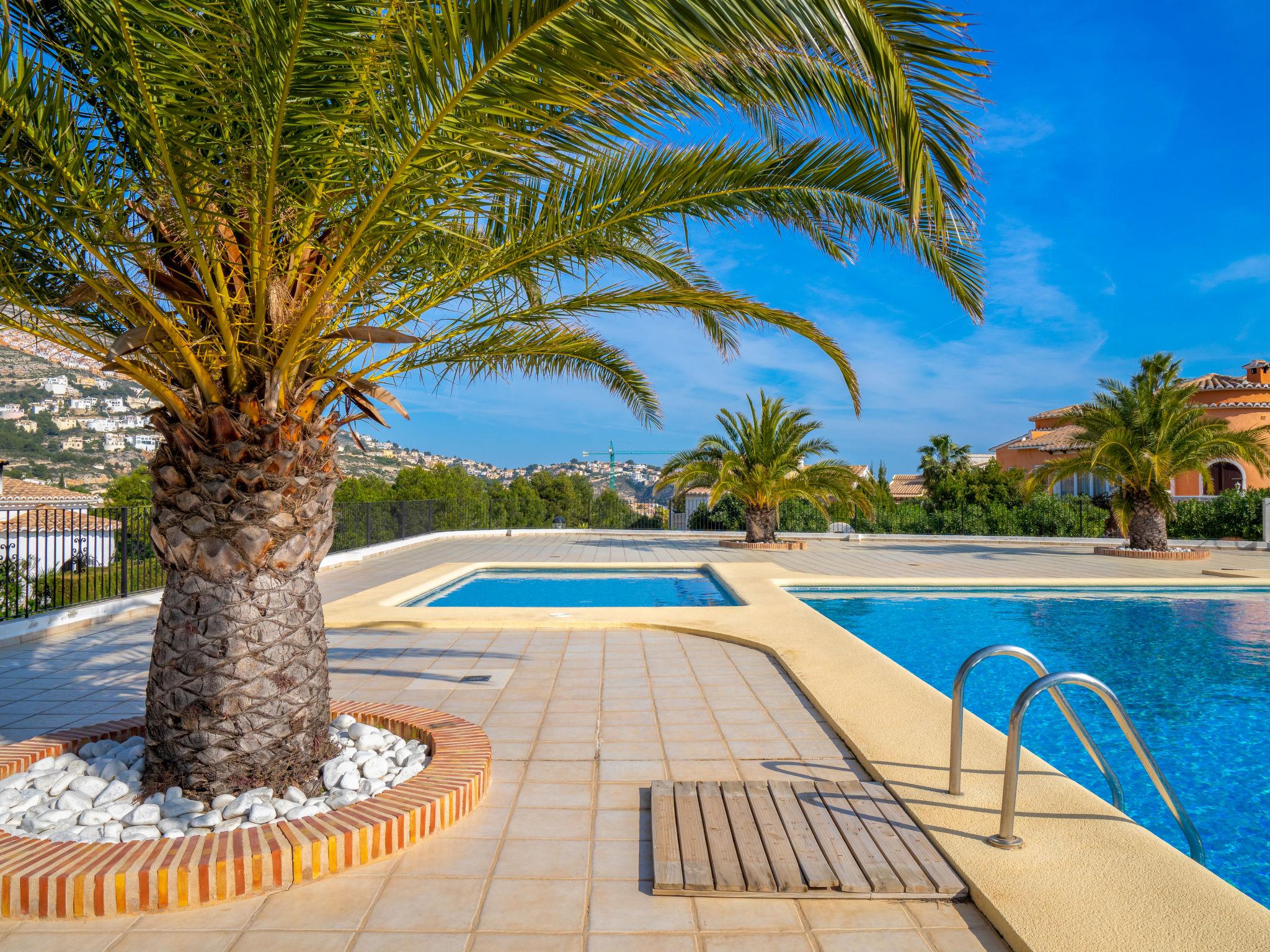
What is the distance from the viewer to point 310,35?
2547mm

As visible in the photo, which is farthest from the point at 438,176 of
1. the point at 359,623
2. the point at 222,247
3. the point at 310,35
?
the point at 359,623

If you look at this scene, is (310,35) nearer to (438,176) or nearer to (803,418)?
(438,176)

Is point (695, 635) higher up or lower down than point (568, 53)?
lower down

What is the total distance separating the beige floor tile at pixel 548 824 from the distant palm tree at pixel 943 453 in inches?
1969

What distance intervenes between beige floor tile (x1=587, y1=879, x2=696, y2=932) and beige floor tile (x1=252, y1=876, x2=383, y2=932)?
2.73 feet

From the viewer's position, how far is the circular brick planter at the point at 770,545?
18484 mm

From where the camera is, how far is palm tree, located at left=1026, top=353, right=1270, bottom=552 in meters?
16.2

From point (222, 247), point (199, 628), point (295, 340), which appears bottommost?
point (199, 628)

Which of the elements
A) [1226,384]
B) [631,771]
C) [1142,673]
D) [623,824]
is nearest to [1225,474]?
[1226,384]

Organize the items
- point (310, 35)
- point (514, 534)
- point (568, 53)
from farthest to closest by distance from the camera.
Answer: point (514, 534) < point (310, 35) < point (568, 53)

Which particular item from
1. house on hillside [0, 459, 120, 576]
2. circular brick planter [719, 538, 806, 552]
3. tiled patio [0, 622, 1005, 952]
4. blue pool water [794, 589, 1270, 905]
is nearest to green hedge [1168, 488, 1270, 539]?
blue pool water [794, 589, 1270, 905]

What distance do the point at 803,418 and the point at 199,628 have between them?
16.6 m

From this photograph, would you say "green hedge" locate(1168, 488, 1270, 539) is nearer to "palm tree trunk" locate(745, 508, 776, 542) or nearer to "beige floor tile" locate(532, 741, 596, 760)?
"palm tree trunk" locate(745, 508, 776, 542)

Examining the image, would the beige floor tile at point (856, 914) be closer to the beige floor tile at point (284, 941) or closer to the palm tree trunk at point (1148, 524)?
the beige floor tile at point (284, 941)
